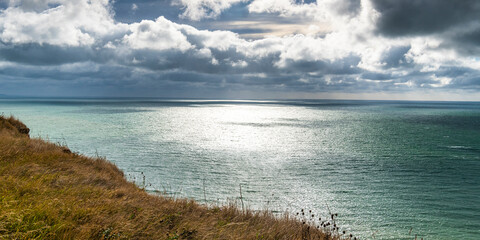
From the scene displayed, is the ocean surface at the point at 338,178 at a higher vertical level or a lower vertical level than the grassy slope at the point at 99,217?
lower

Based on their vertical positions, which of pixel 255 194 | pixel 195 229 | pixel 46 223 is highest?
pixel 46 223

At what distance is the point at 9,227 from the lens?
570cm

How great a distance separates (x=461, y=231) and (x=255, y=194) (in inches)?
658

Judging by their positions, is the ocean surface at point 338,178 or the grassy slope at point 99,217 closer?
the grassy slope at point 99,217

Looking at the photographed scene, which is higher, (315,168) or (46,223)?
(46,223)

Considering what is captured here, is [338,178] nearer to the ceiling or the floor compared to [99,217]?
nearer to the floor

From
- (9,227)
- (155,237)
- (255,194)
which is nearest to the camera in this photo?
(9,227)

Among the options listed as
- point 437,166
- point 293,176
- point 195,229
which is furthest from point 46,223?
point 437,166

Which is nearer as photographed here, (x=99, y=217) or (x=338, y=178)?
(x=99, y=217)

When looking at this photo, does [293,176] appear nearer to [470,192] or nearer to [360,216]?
[360,216]

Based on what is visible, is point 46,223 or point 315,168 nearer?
point 46,223

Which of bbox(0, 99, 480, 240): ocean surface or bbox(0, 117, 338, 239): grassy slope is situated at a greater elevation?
bbox(0, 117, 338, 239): grassy slope

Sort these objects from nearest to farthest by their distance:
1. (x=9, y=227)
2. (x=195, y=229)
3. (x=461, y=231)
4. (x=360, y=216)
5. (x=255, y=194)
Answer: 1. (x=9, y=227)
2. (x=195, y=229)
3. (x=461, y=231)
4. (x=360, y=216)
5. (x=255, y=194)

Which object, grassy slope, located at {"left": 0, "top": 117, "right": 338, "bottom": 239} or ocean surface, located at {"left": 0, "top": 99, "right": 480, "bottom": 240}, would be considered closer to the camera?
grassy slope, located at {"left": 0, "top": 117, "right": 338, "bottom": 239}
